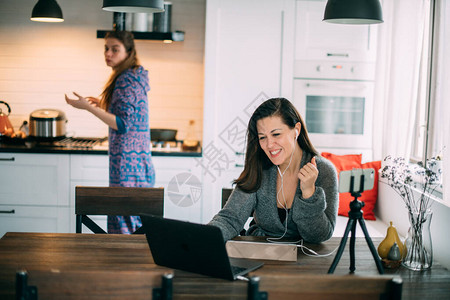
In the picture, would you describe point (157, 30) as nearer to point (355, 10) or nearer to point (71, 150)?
point (71, 150)

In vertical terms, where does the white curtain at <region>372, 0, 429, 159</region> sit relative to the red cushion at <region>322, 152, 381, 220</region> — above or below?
above

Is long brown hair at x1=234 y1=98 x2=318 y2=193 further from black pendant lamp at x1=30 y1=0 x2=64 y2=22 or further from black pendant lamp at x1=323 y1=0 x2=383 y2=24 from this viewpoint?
black pendant lamp at x1=30 y1=0 x2=64 y2=22

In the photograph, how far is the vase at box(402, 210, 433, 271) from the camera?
200 cm

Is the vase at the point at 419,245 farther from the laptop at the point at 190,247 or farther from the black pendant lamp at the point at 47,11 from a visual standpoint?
→ the black pendant lamp at the point at 47,11

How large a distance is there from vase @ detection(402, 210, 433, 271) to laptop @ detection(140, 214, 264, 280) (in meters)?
0.59

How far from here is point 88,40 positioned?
15.4ft

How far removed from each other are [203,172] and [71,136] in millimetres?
1339

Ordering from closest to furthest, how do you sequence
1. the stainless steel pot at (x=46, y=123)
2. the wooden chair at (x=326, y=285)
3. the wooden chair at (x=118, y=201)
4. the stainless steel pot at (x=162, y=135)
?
1. the wooden chair at (x=326, y=285)
2. the wooden chair at (x=118, y=201)
3. the stainless steel pot at (x=46, y=123)
4. the stainless steel pot at (x=162, y=135)

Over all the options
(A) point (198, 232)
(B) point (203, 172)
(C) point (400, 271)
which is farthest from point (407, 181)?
(B) point (203, 172)

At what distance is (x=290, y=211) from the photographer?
7.80 ft

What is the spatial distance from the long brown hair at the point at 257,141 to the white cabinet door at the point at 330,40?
175cm

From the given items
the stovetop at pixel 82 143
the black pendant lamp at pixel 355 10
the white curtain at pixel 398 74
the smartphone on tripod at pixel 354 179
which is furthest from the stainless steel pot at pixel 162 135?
the smartphone on tripod at pixel 354 179

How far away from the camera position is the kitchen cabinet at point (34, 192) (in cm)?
417

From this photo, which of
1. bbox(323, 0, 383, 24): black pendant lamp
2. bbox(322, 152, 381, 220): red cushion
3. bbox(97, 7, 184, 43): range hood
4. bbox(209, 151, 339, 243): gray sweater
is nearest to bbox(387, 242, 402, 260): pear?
bbox(209, 151, 339, 243): gray sweater
